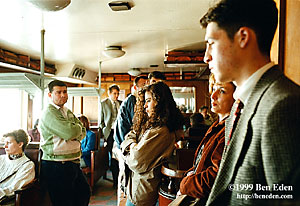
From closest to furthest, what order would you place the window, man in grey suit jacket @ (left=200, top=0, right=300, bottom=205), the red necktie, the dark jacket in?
1. man in grey suit jacket @ (left=200, top=0, right=300, bottom=205)
2. the red necktie
3. the dark jacket
4. the window

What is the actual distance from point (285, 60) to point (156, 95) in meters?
0.95

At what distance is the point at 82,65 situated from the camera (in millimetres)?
7387

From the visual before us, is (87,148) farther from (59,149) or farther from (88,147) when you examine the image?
(59,149)

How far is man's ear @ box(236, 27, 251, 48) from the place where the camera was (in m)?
0.71

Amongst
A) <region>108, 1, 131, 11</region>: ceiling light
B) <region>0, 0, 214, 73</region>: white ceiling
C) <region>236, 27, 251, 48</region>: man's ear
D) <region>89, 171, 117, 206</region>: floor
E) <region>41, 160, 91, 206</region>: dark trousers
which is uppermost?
<region>0, 0, 214, 73</region>: white ceiling

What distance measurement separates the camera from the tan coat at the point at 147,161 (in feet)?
5.88

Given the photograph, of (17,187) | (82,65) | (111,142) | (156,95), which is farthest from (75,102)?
(156,95)

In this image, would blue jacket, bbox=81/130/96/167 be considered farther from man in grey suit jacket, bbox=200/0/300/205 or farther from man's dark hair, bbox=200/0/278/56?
man's dark hair, bbox=200/0/278/56

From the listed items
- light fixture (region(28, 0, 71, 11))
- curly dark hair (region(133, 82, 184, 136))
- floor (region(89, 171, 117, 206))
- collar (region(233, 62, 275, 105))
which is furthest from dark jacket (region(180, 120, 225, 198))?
floor (region(89, 171, 117, 206))

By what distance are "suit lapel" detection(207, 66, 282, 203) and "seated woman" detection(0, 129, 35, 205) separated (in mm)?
2321

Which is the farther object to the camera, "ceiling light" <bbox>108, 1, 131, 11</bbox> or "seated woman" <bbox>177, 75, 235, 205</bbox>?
"ceiling light" <bbox>108, 1, 131, 11</bbox>

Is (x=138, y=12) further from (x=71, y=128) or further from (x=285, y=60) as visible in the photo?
(x=285, y=60)

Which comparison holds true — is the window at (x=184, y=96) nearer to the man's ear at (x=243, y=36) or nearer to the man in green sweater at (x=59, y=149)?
the man in green sweater at (x=59, y=149)

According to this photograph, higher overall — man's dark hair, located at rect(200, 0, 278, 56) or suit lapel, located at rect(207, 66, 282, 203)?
man's dark hair, located at rect(200, 0, 278, 56)
